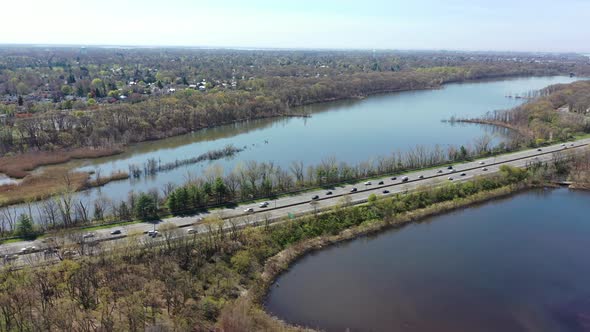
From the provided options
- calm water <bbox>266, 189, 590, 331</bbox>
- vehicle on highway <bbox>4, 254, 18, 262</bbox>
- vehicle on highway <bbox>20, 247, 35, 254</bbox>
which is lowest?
calm water <bbox>266, 189, 590, 331</bbox>

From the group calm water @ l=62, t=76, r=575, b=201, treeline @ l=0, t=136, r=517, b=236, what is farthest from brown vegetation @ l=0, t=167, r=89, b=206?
calm water @ l=62, t=76, r=575, b=201

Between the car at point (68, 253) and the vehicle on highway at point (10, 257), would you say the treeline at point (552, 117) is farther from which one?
the vehicle on highway at point (10, 257)

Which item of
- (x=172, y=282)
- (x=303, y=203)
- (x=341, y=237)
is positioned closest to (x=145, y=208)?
(x=172, y=282)

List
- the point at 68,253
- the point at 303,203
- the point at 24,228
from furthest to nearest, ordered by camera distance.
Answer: the point at 303,203, the point at 24,228, the point at 68,253

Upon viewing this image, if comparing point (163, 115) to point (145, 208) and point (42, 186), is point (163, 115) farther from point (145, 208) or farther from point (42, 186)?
point (145, 208)

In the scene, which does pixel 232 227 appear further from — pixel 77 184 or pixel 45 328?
pixel 77 184

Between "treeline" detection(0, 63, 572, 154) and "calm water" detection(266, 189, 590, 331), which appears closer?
"calm water" detection(266, 189, 590, 331)

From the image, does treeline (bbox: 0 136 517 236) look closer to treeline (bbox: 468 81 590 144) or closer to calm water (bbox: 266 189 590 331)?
calm water (bbox: 266 189 590 331)
